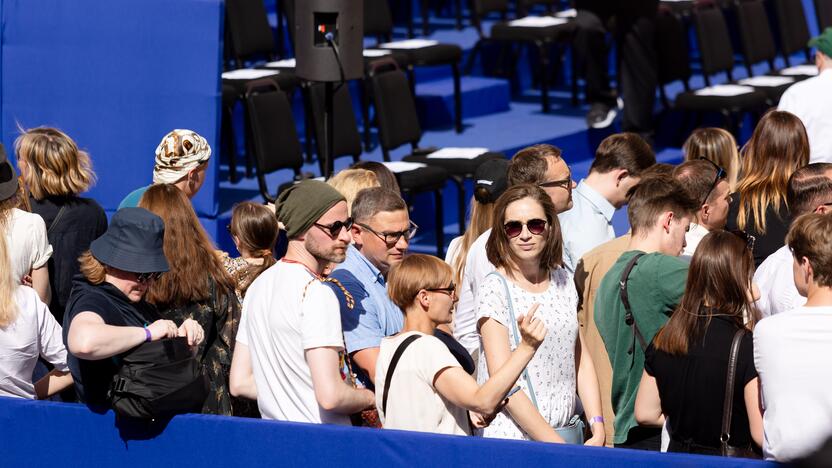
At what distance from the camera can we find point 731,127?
931 cm

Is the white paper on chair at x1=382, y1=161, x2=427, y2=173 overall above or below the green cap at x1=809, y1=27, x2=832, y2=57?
below

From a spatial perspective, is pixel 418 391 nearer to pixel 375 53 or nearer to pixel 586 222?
pixel 586 222

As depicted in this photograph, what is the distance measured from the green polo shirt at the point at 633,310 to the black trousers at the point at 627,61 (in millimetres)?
5462

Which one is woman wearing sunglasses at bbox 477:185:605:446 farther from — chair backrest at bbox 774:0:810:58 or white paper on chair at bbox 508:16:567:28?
chair backrest at bbox 774:0:810:58

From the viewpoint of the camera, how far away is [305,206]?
3.79m

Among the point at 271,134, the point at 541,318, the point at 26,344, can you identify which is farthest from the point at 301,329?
the point at 271,134

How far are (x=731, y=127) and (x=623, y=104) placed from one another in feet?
2.69

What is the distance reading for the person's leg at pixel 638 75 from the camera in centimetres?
933

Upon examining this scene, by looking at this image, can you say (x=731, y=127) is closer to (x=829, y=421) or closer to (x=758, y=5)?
(x=758, y=5)

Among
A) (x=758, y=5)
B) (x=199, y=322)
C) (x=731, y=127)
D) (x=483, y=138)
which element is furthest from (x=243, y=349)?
(x=758, y=5)

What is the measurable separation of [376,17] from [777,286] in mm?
6561

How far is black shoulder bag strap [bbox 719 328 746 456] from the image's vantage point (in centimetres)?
342

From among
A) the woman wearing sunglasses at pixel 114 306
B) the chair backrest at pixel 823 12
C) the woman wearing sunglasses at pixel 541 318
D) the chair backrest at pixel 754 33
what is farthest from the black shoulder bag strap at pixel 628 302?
the chair backrest at pixel 823 12

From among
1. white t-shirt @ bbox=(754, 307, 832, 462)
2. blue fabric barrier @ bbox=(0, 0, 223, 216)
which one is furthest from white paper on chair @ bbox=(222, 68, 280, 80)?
white t-shirt @ bbox=(754, 307, 832, 462)
